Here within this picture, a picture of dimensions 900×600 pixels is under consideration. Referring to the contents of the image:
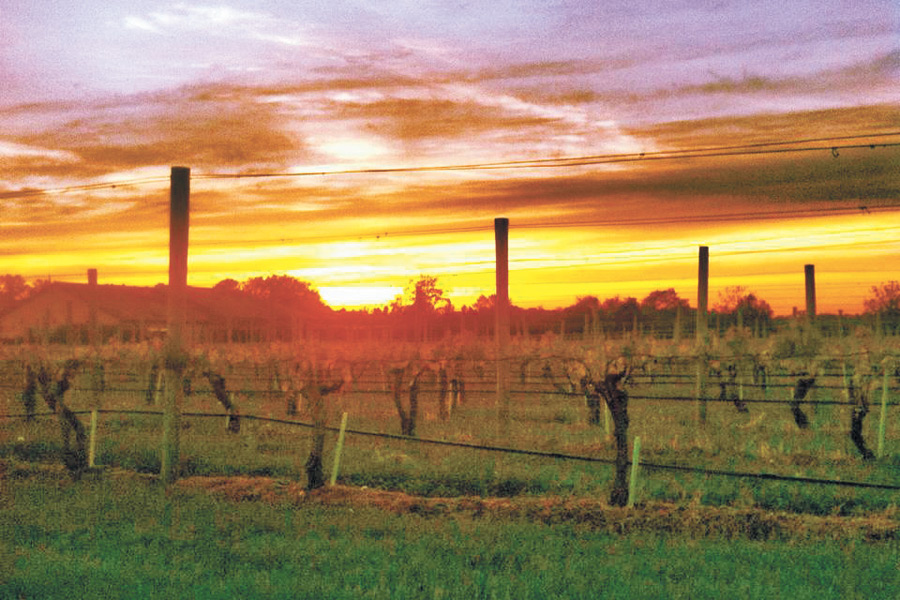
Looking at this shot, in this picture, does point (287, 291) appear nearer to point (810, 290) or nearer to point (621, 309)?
point (621, 309)

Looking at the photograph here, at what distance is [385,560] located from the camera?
9023mm

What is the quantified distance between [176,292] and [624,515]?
9.18 m

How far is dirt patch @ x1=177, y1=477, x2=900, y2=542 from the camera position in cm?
1051

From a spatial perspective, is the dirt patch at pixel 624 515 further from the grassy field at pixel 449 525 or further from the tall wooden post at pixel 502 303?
Answer: the tall wooden post at pixel 502 303

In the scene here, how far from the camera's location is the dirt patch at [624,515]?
1051 centimetres

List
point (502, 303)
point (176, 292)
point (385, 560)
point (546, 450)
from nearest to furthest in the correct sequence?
point (385, 560), point (176, 292), point (546, 450), point (502, 303)

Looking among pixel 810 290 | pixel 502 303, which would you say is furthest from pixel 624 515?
pixel 810 290

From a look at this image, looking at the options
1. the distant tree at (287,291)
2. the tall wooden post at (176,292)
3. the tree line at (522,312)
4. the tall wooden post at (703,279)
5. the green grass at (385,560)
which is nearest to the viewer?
the green grass at (385,560)

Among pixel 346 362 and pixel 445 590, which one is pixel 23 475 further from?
pixel 346 362

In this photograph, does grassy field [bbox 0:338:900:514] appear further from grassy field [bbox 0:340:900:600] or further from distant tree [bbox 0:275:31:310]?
distant tree [bbox 0:275:31:310]

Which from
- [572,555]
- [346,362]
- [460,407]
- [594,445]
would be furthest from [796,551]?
[460,407]

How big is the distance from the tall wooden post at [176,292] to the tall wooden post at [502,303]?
6.90 metres

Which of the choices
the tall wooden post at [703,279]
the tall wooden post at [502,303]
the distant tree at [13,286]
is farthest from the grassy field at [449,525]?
the distant tree at [13,286]

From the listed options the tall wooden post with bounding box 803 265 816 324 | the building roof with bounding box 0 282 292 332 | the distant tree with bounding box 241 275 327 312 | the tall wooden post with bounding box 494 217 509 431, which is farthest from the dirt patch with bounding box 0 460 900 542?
the distant tree with bounding box 241 275 327 312
